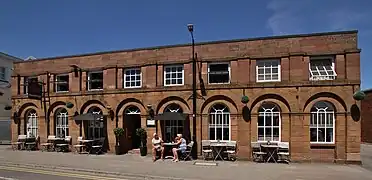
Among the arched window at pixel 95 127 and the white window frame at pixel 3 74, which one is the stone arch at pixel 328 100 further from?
the white window frame at pixel 3 74

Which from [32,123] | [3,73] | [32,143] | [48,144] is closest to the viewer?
[48,144]

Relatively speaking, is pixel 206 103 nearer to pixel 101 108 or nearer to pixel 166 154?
pixel 166 154

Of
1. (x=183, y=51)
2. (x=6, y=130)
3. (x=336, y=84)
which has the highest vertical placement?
Answer: (x=183, y=51)

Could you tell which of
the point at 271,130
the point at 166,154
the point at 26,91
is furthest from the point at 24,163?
the point at 271,130

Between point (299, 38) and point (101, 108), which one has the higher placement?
point (299, 38)

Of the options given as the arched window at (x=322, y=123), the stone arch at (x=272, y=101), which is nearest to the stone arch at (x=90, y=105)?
the stone arch at (x=272, y=101)

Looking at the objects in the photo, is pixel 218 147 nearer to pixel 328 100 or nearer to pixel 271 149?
pixel 271 149

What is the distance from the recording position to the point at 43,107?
20188 mm

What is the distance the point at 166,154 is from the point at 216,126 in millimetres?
3052

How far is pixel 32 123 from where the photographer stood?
2086cm

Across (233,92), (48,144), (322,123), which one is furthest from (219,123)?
(48,144)

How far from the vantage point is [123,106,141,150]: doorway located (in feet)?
59.3

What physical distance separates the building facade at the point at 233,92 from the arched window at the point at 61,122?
0.21 ft

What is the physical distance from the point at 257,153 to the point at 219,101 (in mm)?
3173
